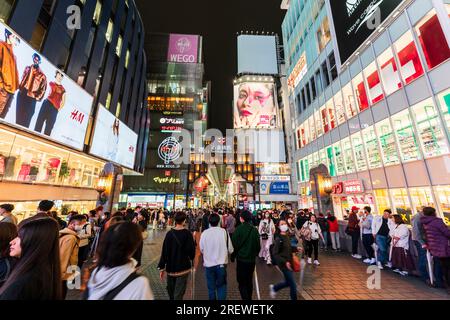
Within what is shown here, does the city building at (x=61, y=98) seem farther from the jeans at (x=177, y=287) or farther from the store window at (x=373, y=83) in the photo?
the store window at (x=373, y=83)

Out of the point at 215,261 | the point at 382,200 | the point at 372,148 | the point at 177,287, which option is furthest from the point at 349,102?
the point at 177,287

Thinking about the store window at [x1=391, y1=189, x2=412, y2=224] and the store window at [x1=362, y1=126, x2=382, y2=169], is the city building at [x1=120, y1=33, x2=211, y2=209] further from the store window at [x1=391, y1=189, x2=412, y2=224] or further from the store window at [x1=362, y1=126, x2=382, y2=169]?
the store window at [x1=391, y1=189, x2=412, y2=224]

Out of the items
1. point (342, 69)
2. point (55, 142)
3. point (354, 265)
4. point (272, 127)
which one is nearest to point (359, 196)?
point (354, 265)

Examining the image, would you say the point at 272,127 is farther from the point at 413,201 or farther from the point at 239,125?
the point at 413,201

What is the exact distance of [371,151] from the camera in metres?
14.2

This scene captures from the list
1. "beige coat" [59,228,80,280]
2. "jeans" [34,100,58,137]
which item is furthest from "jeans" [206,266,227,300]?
"jeans" [34,100,58,137]

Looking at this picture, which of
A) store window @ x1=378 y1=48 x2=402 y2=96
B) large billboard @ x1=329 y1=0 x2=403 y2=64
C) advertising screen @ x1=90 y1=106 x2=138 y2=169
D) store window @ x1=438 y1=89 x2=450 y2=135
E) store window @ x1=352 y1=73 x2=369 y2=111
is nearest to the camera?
store window @ x1=438 y1=89 x2=450 y2=135

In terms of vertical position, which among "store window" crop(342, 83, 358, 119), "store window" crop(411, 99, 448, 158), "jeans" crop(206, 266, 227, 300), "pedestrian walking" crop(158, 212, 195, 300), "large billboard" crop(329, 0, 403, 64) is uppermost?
"large billboard" crop(329, 0, 403, 64)

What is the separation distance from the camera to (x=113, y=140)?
19109mm

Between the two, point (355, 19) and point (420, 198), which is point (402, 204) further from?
point (355, 19)

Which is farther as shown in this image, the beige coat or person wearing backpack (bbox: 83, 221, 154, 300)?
the beige coat

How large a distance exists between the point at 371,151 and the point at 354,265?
1032 cm

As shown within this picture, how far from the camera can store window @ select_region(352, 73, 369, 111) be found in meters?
14.9

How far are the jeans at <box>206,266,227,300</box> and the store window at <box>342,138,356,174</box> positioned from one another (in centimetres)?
1640
